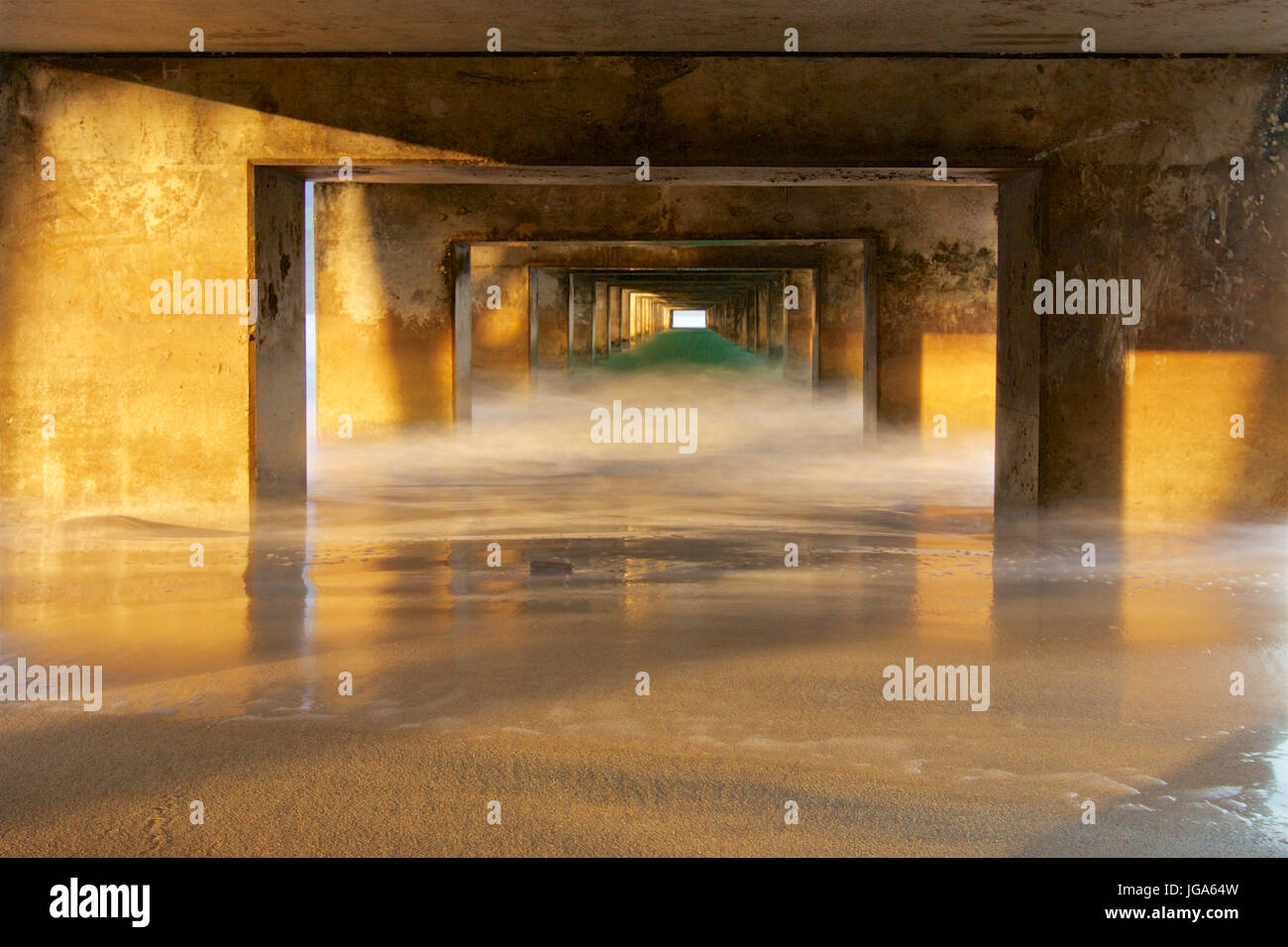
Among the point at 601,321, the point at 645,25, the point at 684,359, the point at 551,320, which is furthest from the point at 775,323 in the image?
the point at 645,25

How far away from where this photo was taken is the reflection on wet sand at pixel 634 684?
328 cm

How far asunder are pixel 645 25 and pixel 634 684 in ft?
14.3

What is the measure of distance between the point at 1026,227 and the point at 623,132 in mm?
2676

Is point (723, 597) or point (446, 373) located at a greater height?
point (446, 373)

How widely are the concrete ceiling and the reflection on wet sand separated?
292cm

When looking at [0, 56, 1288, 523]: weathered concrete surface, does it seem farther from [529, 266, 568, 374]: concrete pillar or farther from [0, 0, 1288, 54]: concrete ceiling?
[529, 266, 568, 374]: concrete pillar

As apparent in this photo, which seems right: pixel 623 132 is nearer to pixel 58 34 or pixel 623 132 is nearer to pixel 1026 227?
pixel 1026 227

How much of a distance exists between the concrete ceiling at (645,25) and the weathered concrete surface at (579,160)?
201 mm

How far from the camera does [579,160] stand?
8.03 meters

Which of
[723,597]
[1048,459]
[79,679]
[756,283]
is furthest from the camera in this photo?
[756,283]

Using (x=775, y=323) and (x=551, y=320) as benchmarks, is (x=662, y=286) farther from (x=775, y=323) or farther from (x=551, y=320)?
(x=551, y=320)

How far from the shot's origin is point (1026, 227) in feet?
27.6

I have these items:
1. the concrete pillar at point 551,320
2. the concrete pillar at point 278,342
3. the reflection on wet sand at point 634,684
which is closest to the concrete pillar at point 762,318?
the concrete pillar at point 551,320
